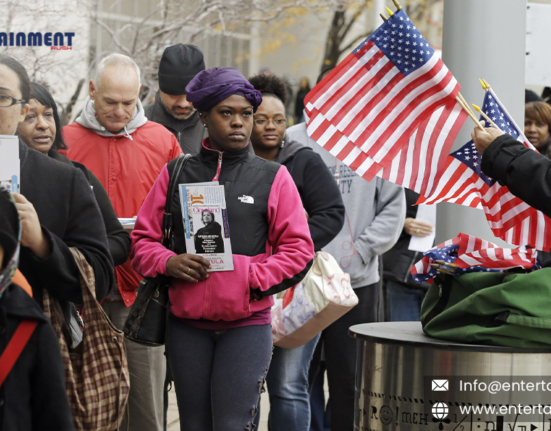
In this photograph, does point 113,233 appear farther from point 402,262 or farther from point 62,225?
point 402,262

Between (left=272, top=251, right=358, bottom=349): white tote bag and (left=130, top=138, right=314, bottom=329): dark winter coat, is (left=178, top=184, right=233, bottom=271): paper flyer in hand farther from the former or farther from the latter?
(left=272, top=251, right=358, bottom=349): white tote bag

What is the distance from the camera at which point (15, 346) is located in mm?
2461

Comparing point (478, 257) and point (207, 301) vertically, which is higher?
point (478, 257)

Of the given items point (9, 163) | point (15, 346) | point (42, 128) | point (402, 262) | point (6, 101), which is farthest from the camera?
point (402, 262)

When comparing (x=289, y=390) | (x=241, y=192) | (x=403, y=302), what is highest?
(x=241, y=192)

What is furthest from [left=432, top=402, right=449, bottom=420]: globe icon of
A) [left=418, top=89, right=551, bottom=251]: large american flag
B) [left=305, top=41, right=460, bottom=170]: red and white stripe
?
[left=305, top=41, right=460, bottom=170]: red and white stripe

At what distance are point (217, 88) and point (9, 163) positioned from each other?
1.45 m

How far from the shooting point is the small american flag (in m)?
3.62

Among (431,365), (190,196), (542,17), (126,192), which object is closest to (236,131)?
(190,196)

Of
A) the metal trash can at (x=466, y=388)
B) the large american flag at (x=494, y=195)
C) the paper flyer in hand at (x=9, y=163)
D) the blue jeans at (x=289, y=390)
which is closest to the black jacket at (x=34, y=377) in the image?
the paper flyer in hand at (x=9, y=163)

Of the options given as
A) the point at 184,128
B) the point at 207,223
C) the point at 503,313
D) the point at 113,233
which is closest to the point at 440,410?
the point at 503,313

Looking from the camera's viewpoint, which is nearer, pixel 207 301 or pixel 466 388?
pixel 466 388

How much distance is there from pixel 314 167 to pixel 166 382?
5.19 ft

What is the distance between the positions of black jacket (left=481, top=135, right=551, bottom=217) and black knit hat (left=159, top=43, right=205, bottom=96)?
2632mm
